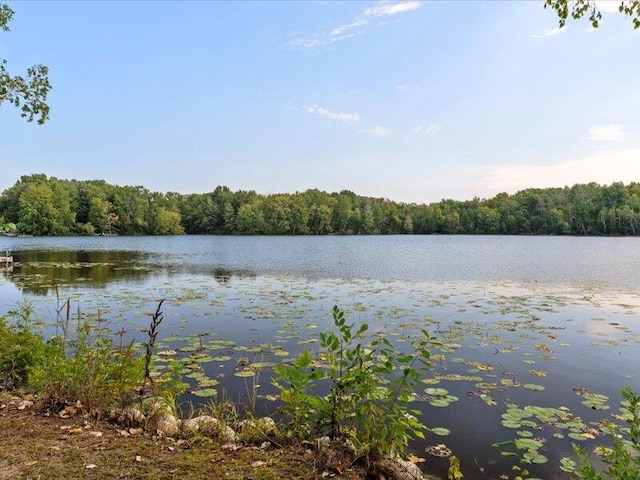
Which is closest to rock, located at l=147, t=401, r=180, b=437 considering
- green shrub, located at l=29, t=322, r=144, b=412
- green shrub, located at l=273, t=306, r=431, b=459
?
green shrub, located at l=29, t=322, r=144, b=412

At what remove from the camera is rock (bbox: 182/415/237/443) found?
4406 mm

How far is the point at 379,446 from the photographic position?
393 cm

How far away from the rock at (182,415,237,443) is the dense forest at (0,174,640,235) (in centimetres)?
9368

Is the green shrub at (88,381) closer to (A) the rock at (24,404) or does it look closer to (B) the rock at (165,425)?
(A) the rock at (24,404)

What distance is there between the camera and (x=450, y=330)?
36.4ft

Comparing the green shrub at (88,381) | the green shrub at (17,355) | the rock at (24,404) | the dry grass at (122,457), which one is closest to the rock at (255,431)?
the dry grass at (122,457)

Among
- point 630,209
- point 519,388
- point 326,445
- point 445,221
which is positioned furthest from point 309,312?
point 445,221

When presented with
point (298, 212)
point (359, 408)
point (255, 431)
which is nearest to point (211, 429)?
point (255, 431)

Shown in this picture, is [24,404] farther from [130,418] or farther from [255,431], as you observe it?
[255,431]

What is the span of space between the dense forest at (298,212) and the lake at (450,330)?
7642 cm

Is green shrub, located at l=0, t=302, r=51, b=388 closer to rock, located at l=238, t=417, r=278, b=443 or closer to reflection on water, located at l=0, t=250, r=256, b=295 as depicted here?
rock, located at l=238, t=417, r=278, b=443

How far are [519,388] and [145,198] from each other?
116 m

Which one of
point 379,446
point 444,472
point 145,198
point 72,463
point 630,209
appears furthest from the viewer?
point 145,198

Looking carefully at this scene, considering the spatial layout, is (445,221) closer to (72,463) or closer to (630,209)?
(630,209)
